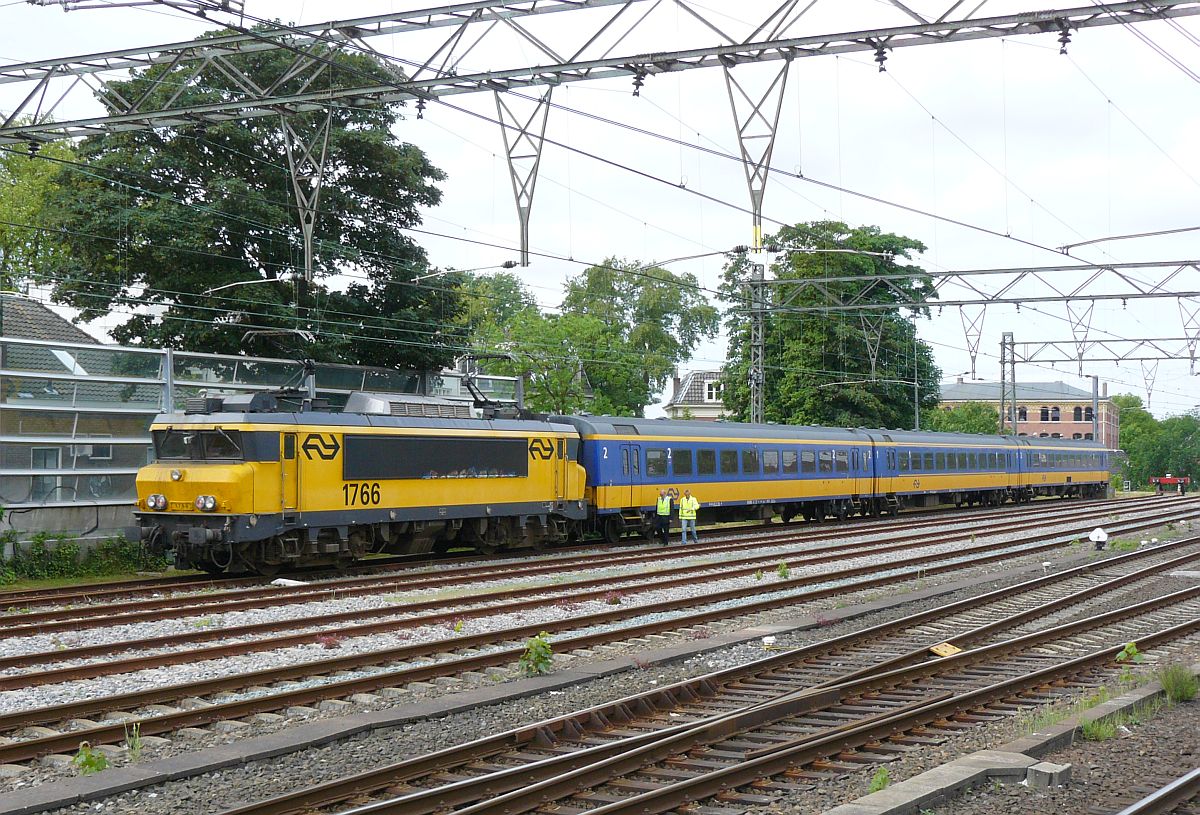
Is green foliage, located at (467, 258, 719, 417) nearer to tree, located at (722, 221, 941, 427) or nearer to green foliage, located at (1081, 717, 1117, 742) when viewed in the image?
tree, located at (722, 221, 941, 427)

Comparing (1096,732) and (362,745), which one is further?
(1096,732)

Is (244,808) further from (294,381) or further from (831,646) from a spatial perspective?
(294,381)

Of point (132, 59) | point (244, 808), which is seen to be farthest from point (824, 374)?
point (244, 808)

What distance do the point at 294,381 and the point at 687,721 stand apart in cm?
1890

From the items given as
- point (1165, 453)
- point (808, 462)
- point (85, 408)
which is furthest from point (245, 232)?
point (1165, 453)

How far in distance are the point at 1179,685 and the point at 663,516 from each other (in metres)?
18.8

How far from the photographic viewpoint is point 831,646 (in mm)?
13938

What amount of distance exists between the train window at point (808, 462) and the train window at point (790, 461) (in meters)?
0.36

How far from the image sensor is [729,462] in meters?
33.7

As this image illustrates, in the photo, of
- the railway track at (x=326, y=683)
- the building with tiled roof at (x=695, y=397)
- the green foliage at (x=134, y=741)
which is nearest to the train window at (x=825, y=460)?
the railway track at (x=326, y=683)

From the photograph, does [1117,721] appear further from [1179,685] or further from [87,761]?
[87,761]

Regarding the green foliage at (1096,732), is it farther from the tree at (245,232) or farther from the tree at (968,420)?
the tree at (968,420)

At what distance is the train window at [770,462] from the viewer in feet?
115

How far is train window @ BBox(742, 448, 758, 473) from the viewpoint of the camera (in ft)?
113
